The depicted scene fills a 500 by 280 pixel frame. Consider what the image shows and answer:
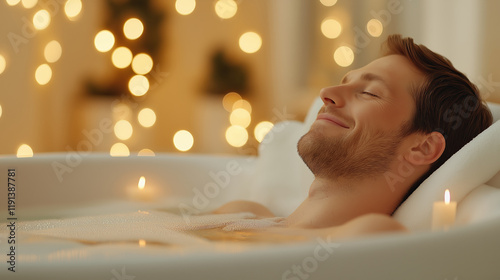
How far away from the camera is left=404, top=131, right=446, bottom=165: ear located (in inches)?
46.3

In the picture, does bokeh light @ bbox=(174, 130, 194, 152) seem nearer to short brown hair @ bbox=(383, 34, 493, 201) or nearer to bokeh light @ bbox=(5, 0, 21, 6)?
bokeh light @ bbox=(5, 0, 21, 6)

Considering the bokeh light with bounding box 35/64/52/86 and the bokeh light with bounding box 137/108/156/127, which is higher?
the bokeh light with bounding box 35/64/52/86

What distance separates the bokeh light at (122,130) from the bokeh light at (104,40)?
1.62ft

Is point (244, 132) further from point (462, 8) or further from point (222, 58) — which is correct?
point (462, 8)

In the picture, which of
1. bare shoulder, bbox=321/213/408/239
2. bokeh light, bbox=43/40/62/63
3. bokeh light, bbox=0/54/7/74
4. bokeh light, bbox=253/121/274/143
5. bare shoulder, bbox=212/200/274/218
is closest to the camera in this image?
bare shoulder, bbox=321/213/408/239

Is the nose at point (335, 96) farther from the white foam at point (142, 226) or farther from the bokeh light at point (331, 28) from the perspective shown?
the bokeh light at point (331, 28)

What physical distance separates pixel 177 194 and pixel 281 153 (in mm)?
344

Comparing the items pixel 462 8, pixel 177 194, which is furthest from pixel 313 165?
pixel 462 8

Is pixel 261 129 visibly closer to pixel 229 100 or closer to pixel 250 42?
pixel 229 100

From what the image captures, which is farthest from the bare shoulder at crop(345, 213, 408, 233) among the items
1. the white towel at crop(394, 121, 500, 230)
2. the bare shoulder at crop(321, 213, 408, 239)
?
the white towel at crop(394, 121, 500, 230)

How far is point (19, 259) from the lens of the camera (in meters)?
0.64

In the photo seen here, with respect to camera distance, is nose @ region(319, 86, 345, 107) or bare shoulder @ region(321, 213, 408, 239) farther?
nose @ region(319, 86, 345, 107)

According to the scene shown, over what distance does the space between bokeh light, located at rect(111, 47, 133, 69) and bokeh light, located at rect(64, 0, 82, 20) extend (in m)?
0.33

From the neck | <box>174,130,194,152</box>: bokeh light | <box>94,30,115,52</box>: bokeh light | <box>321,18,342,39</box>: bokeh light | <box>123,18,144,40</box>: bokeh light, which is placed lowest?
the neck
